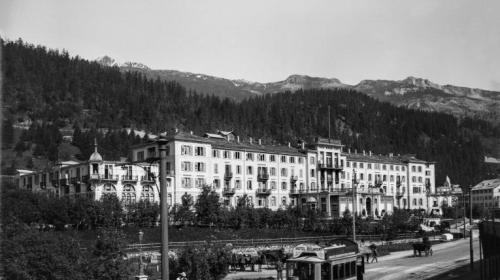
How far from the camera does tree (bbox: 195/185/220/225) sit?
92.5 metres

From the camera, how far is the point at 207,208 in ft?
304

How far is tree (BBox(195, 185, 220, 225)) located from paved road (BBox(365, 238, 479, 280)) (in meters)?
30.2

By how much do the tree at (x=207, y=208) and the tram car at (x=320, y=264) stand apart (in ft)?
183

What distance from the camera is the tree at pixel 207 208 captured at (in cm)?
9250

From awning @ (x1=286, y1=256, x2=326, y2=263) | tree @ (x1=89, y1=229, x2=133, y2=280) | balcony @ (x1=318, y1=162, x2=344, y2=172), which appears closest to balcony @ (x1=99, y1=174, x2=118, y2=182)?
balcony @ (x1=318, y1=162, x2=344, y2=172)

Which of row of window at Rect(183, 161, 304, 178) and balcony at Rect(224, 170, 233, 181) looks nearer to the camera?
row of window at Rect(183, 161, 304, 178)

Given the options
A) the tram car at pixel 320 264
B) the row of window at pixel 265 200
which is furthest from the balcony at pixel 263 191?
the tram car at pixel 320 264

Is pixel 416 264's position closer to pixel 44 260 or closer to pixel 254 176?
pixel 44 260

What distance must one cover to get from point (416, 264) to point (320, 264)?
88.5ft

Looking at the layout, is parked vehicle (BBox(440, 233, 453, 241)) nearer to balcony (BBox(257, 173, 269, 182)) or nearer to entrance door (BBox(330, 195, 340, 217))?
entrance door (BBox(330, 195, 340, 217))

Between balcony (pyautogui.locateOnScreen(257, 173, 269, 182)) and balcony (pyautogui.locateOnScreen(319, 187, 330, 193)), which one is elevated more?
balcony (pyautogui.locateOnScreen(257, 173, 269, 182))

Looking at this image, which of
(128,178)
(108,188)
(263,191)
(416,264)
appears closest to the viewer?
(416,264)

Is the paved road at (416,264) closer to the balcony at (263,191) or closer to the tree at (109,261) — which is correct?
the tree at (109,261)

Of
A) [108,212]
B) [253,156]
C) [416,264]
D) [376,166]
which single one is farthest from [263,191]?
[416,264]
